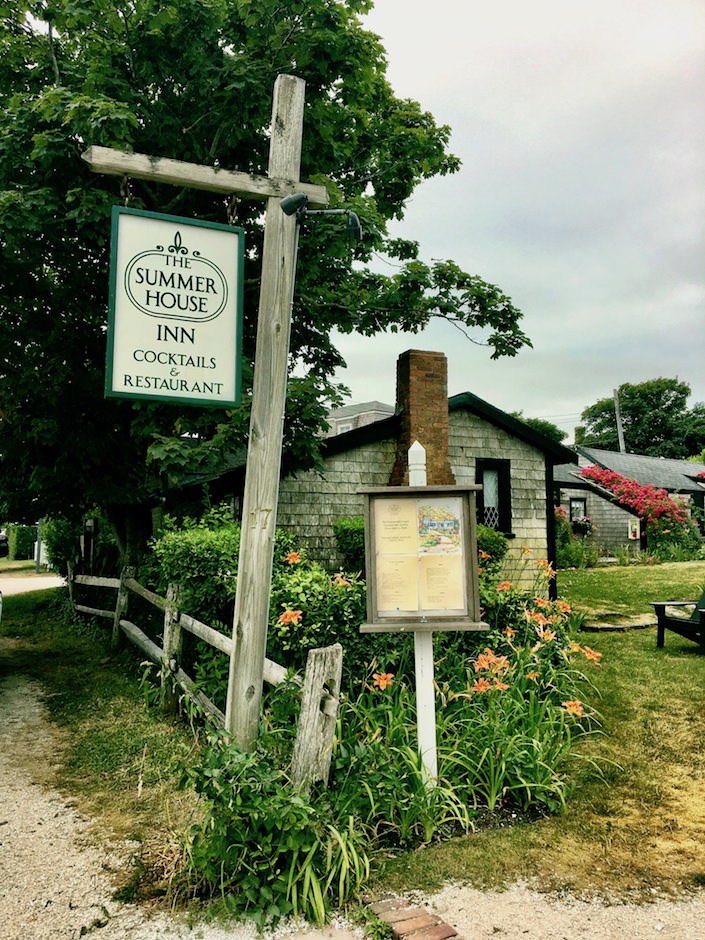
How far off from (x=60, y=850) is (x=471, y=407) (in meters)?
10.3

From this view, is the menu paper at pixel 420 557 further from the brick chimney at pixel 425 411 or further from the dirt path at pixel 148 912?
the brick chimney at pixel 425 411

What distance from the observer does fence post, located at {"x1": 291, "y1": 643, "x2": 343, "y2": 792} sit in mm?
3461

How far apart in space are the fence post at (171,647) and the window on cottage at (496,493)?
25.2ft

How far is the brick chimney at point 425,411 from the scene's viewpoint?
11547 millimetres

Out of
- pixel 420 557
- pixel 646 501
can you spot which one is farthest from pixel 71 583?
pixel 646 501

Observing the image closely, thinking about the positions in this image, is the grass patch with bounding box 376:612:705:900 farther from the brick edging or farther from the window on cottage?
the window on cottage

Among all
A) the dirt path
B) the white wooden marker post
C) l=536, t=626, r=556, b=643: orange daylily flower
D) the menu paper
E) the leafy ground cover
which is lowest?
the dirt path

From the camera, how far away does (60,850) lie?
152 inches

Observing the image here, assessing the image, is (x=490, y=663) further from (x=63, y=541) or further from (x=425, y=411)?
(x=63, y=541)

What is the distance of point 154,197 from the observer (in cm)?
985

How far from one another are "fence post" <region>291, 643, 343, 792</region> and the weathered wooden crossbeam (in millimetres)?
2531

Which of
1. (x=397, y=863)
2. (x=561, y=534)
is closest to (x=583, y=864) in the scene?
(x=397, y=863)

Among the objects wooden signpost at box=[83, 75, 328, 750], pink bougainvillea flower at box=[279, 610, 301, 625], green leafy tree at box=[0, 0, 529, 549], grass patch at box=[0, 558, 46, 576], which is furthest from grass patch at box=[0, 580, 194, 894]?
grass patch at box=[0, 558, 46, 576]

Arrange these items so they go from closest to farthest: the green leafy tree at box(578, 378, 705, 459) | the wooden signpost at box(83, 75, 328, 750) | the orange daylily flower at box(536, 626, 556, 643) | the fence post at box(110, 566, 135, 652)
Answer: the wooden signpost at box(83, 75, 328, 750) < the orange daylily flower at box(536, 626, 556, 643) < the fence post at box(110, 566, 135, 652) < the green leafy tree at box(578, 378, 705, 459)
